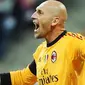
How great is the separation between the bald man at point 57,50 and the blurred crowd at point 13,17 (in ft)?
8.83

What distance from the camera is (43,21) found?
262 cm

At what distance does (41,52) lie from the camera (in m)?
2.71

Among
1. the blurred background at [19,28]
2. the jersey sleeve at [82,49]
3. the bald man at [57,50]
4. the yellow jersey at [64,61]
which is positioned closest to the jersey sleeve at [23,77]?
the bald man at [57,50]

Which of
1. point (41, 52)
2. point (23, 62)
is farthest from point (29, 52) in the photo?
point (41, 52)

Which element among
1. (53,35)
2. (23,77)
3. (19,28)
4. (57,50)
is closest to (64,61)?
(57,50)

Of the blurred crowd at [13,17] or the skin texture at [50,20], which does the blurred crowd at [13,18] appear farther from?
the skin texture at [50,20]

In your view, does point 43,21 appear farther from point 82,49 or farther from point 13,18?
point 13,18

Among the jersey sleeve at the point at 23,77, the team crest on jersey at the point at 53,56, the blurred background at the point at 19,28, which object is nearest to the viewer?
the team crest on jersey at the point at 53,56

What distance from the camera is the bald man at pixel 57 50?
2471 millimetres

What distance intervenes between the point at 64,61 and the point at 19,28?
313 centimetres

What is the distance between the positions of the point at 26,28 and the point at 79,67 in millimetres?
3139

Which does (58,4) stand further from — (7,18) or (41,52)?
(7,18)

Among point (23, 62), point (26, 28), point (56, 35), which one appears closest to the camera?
point (56, 35)

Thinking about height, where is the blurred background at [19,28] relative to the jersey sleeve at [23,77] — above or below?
below
